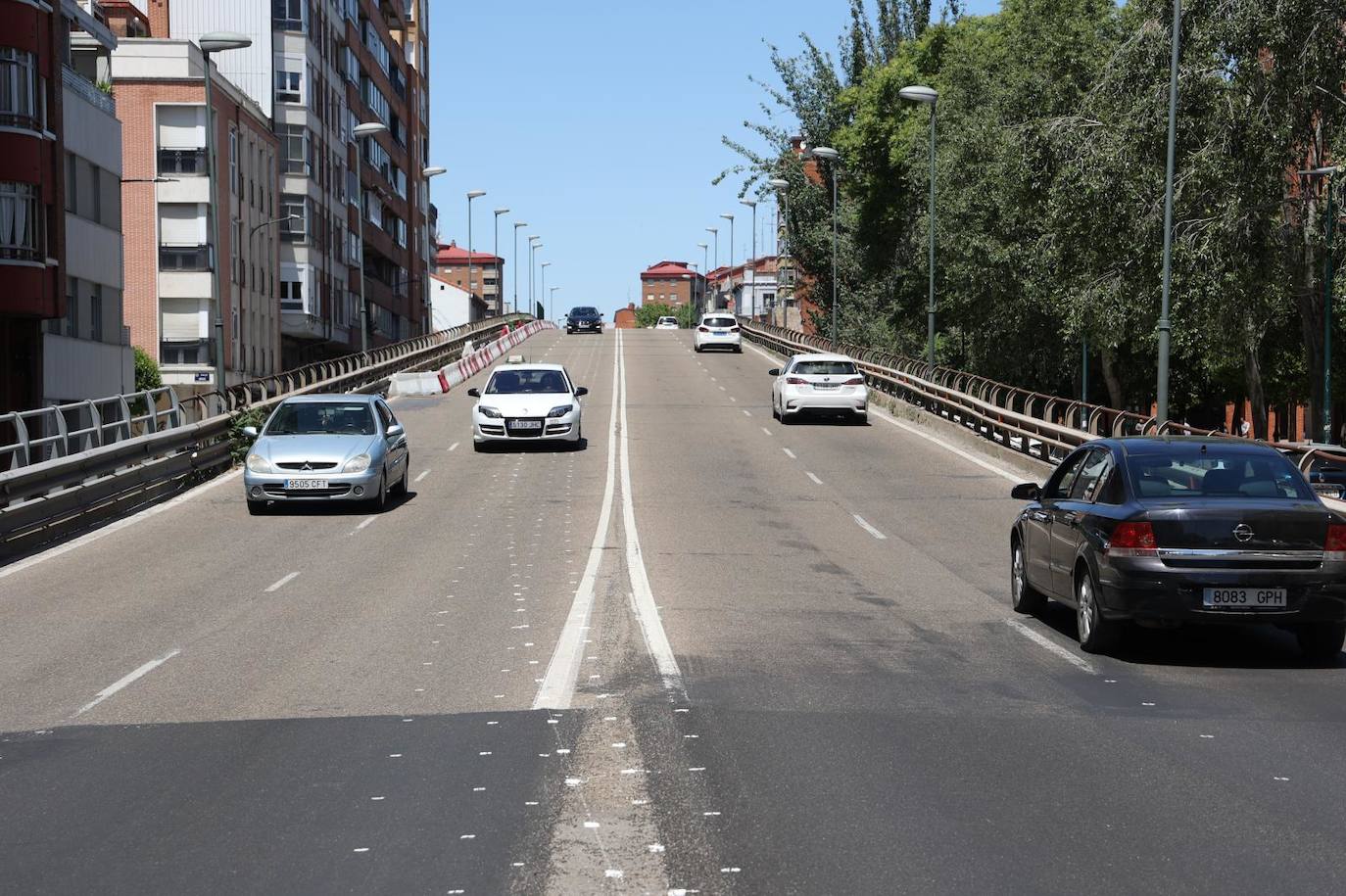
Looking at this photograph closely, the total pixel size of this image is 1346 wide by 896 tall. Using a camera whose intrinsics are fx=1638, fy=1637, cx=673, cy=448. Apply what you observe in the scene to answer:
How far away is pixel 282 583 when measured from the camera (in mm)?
15492

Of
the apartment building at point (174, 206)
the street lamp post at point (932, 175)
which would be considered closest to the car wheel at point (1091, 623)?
the street lamp post at point (932, 175)

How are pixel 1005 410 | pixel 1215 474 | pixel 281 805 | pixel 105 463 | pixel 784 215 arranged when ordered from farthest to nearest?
pixel 784 215 < pixel 1005 410 < pixel 105 463 < pixel 1215 474 < pixel 281 805

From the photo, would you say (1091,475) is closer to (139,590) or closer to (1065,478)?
(1065,478)

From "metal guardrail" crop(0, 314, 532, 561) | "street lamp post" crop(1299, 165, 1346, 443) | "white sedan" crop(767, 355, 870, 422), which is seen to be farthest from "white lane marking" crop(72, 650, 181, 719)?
"white sedan" crop(767, 355, 870, 422)

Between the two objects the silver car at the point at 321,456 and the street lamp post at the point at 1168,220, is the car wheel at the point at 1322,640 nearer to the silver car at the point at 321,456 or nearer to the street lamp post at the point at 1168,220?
the silver car at the point at 321,456

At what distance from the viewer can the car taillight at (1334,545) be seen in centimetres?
1080

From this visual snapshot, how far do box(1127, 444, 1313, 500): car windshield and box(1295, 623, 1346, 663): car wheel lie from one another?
0.89 metres

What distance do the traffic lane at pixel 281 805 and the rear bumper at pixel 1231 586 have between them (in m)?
4.34

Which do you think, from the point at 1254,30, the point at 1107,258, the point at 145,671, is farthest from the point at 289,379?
the point at 145,671

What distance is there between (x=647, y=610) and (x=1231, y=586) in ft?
15.4

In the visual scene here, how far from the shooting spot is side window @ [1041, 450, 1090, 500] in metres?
12.9

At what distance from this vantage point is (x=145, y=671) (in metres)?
10.7

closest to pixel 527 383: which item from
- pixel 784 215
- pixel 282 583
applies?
pixel 282 583

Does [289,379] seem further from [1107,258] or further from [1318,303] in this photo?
[1318,303]
